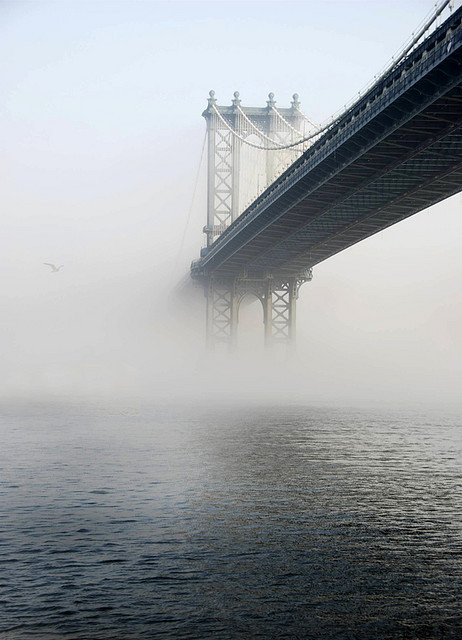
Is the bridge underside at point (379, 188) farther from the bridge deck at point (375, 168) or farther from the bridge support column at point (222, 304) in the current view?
the bridge support column at point (222, 304)

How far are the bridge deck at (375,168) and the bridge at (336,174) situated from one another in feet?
0.25

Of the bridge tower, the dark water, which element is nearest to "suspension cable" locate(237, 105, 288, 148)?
the bridge tower

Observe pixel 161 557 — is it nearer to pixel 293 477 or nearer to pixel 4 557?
pixel 4 557

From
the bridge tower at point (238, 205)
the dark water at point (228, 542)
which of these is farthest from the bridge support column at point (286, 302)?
the dark water at point (228, 542)

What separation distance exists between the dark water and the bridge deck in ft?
56.3

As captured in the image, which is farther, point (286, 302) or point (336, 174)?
point (286, 302)

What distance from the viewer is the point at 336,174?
56.5m

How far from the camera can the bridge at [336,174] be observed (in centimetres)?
4162

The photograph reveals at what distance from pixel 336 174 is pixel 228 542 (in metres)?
42.3

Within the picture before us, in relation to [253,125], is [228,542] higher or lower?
lower

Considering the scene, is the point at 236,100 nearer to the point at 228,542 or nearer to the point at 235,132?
the point at 235,132

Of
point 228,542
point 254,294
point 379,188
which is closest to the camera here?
point 228,542

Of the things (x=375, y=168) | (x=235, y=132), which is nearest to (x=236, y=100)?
(x=235, y=132)

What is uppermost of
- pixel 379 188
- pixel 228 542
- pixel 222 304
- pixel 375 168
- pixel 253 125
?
pixel 253 125
